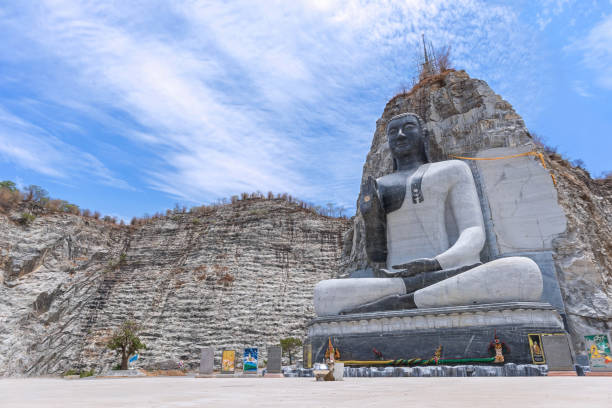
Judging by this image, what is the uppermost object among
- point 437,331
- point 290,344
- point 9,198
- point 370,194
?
point 9,198

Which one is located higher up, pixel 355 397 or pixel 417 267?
pixel 417 267

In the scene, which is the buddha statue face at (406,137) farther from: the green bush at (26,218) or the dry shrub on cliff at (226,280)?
the green bush at (26,218)

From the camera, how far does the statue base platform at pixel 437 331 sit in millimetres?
6309

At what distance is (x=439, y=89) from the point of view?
11.5m

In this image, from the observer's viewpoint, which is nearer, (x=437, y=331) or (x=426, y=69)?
(x=437, y=331)

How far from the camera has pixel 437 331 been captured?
675 centimetres

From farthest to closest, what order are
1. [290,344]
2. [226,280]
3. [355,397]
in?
[226,280], [290,344], [355,397]

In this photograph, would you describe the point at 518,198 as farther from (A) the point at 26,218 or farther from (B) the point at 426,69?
(A) the point at 26,218

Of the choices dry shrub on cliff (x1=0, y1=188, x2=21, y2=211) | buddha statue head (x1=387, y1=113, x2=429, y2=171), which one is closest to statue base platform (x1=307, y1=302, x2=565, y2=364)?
buddha statue head (x1=387, y1=113, x2=429, y2=171)

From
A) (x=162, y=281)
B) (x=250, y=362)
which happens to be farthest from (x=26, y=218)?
(x=250, y=362)

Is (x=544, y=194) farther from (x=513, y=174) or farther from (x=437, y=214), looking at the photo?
(x=437, y=214)

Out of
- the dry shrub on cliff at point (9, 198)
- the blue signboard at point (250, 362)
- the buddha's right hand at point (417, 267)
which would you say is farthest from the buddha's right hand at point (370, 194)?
the dry shrub on cliff at point (9, 198)

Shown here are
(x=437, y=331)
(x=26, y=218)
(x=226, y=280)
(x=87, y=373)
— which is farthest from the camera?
(x=26, y=218)

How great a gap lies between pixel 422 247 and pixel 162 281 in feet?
40.3
